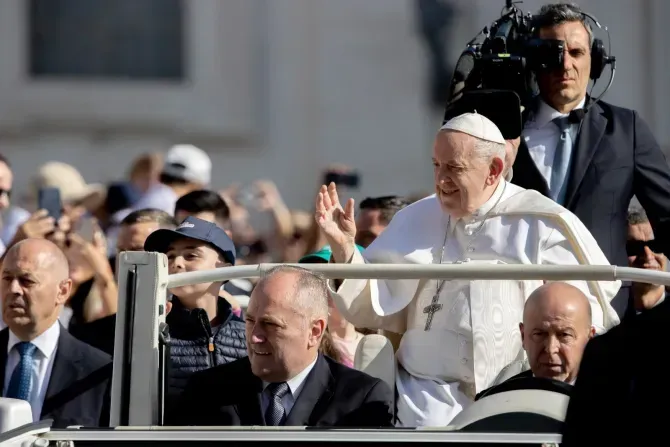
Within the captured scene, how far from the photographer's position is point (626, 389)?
282 cm

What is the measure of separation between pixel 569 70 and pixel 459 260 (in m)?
0.88

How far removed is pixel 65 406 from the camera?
5.86 metres

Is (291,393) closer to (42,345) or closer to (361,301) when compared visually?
(361,301)

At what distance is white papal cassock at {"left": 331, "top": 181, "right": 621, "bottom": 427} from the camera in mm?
5207

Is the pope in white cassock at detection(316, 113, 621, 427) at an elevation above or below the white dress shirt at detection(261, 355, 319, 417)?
above

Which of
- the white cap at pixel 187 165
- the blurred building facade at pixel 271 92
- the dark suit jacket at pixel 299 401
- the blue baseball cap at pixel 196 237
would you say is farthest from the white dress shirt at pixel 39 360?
the blurred building facade at pixel 271 92

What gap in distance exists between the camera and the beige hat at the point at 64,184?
369 inches

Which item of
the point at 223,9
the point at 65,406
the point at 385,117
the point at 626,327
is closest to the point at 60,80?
the point at 223,9

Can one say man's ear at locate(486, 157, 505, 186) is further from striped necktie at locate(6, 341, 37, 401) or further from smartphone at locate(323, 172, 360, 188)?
smartphone at locate(323, 172, 360, 188)

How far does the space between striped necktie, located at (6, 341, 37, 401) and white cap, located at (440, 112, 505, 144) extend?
5.93ft

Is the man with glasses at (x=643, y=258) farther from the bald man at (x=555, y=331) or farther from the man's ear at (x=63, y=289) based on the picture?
the man's ear at (x=63, y=289)

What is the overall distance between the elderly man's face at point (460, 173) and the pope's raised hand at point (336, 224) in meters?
0.31

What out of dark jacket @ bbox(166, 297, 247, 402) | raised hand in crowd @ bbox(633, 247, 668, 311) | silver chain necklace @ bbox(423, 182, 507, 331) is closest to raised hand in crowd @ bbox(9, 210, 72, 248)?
dark jacket @ bbox(166, 297, 247, 402)

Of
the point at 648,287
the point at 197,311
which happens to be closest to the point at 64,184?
the point at 648,287
